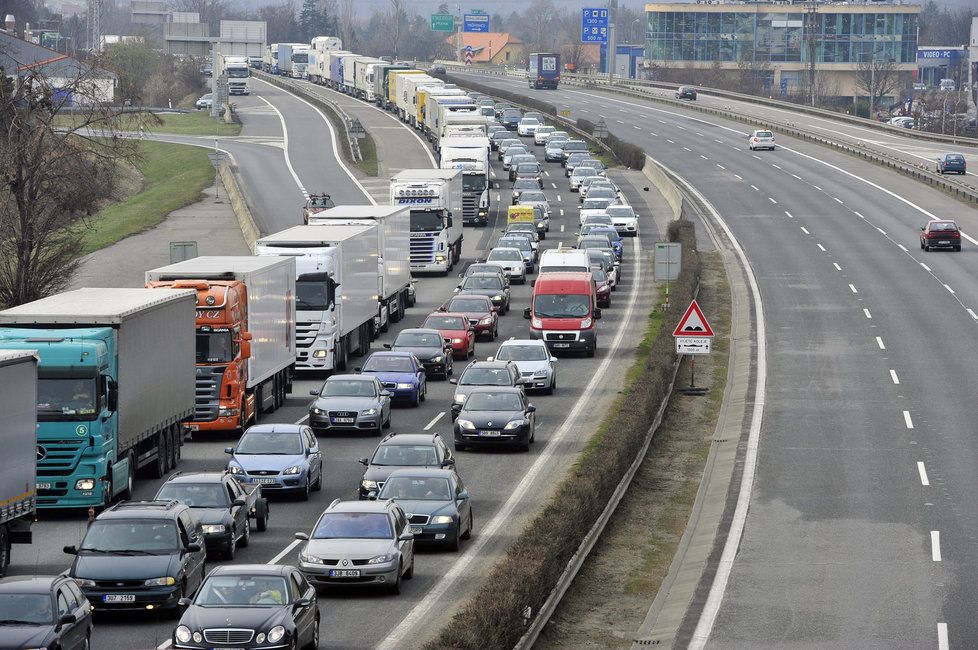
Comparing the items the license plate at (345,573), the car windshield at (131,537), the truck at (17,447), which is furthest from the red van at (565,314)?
the car windshield at (131,537)

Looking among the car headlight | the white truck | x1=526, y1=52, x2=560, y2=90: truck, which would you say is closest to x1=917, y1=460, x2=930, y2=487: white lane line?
the car headlight

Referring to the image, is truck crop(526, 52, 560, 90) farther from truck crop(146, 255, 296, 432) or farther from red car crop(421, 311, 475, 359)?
truck crop(146, 255, 296, 432)

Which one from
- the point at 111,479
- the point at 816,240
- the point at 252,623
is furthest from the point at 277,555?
the point at 816,240

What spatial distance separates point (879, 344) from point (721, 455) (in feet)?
51.4

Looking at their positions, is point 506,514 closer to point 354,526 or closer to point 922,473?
point 354,526

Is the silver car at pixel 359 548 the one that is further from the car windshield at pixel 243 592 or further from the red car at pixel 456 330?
the red car at pixel 456 330

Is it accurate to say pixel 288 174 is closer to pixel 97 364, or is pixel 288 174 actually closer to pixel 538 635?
pixel 97 364

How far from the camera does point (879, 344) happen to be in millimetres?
49125

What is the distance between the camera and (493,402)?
34188mm

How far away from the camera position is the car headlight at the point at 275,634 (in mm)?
17531

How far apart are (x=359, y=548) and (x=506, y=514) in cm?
652

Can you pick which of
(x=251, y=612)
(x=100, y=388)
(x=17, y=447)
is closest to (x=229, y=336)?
(x=100, y=388)

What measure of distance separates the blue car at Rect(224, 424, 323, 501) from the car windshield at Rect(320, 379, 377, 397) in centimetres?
612

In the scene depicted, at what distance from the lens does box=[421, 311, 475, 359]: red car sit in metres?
45.9
